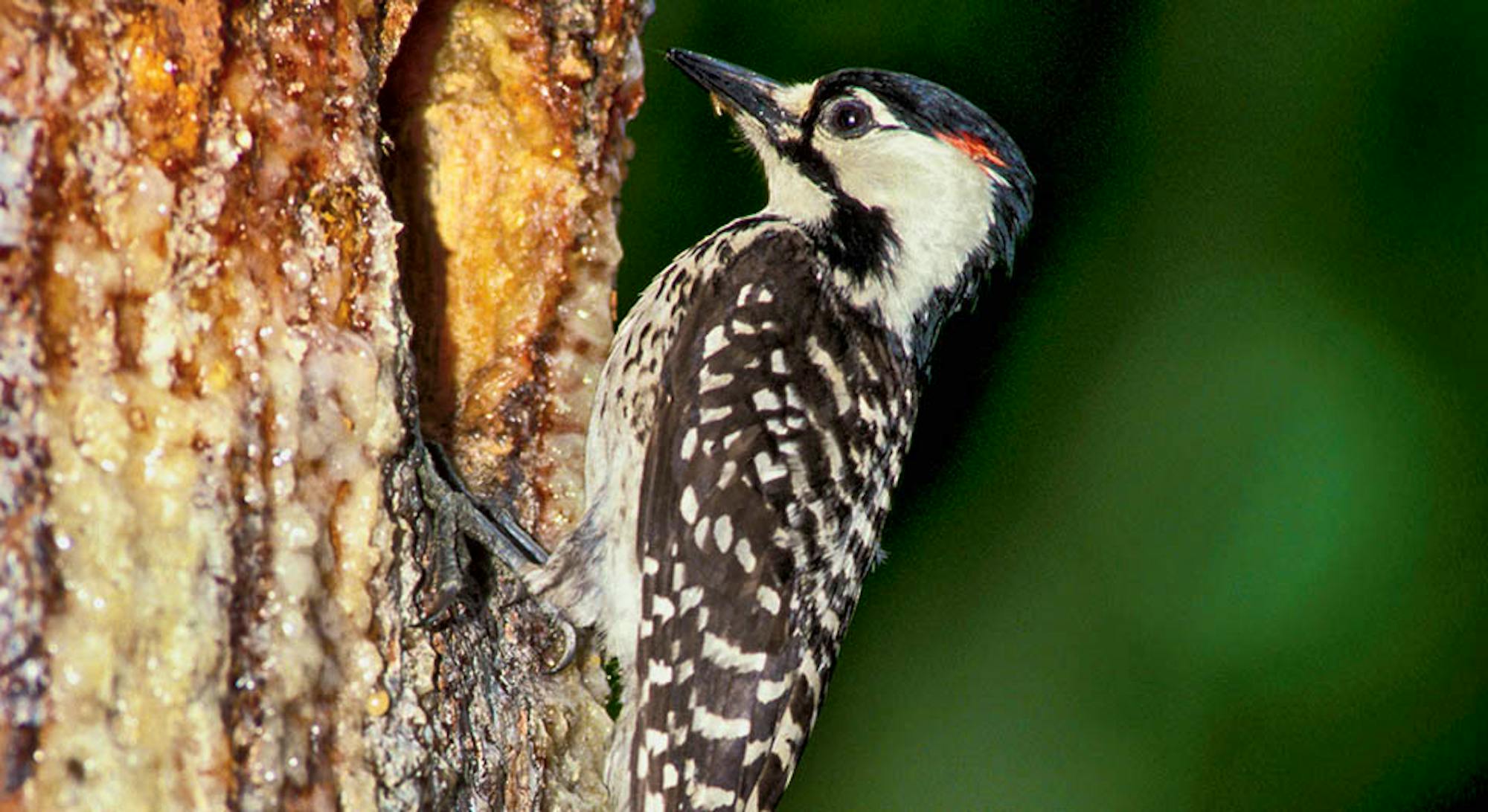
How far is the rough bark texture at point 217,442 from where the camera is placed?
2021mm

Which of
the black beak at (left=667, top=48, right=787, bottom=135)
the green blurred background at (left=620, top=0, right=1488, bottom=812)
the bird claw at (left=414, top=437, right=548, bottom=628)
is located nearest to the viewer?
the bird claw at (left=414, top=437, right=548, bottom=628)

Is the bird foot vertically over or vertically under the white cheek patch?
under

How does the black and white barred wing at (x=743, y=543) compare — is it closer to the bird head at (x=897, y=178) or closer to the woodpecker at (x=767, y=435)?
the woodpecker at (x=767, y=435)

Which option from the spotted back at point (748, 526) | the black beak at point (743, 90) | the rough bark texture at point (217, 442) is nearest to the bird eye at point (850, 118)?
the black beak at point (743, 90)

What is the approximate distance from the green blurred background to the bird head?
0.54 metres

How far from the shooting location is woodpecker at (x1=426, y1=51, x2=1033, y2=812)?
321 cm

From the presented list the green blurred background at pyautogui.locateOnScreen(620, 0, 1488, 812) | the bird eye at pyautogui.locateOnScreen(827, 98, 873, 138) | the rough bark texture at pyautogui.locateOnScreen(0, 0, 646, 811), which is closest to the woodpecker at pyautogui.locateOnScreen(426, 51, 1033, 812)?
the bird eye at pyautogui.locateOnScreen(827, 98, 873, 138)

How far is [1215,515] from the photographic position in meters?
4.29

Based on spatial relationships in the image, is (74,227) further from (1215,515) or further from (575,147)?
(1215,515)

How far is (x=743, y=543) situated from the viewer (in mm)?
3266

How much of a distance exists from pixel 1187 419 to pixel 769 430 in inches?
57.8

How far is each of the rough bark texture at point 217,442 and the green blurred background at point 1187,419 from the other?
162 centimetres

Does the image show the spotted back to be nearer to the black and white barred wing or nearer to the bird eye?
the black and white barred wing

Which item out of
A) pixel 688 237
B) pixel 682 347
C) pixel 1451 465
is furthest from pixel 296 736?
pixel 1451 465
